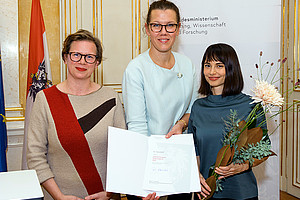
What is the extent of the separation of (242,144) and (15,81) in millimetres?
2606

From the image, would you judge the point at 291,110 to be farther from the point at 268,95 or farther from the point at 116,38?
the point at 268,95

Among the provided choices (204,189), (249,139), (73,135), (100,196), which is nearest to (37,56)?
(73,135)

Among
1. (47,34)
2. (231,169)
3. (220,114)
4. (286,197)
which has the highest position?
(47,34)

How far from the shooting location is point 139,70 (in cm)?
193

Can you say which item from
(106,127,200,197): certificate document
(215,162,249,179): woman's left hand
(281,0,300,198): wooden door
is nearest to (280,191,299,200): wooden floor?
(281,0,300,198): wooden door

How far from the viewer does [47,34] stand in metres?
3.56

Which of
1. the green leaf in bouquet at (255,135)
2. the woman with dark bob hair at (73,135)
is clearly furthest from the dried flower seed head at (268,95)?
the woman with dark bob hair at (73,135)

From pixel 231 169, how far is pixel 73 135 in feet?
2.97

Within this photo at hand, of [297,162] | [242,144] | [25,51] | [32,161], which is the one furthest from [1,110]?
[297,162]

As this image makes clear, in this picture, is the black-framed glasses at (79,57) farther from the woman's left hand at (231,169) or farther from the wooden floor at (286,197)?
the wooden floor at (286,197)

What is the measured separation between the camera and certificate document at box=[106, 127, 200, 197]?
1.58 m

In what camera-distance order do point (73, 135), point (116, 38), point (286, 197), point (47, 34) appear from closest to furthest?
1. point (73, 135)
2. point (47, 34)
3. point (116, 38)
4. point (286, 197)

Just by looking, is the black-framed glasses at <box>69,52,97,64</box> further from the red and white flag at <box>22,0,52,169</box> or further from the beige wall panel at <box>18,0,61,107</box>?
the beige wall panel at <box>18,0,61,107</box>

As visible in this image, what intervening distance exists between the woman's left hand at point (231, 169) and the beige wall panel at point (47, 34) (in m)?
2.46
